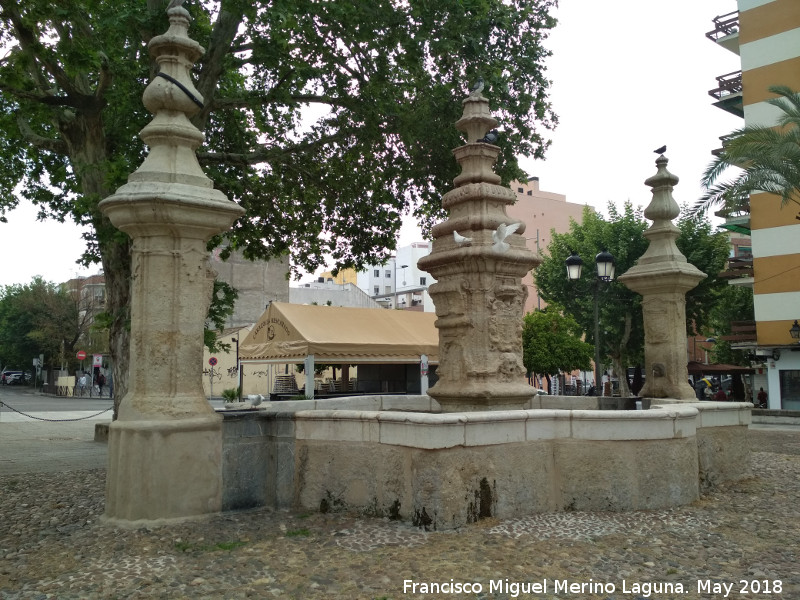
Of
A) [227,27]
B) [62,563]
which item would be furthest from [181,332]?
[227,27]

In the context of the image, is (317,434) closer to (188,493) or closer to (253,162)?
(188,493)

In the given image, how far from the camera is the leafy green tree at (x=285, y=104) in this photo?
10016mm

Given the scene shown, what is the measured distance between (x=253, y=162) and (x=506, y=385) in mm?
7687

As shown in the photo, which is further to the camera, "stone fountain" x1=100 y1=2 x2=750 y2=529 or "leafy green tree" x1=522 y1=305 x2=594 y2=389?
"leafy green tree" x1=522 y1=305 x2=594 y2=389

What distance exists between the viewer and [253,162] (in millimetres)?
12922

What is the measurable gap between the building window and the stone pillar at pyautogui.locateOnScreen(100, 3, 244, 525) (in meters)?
24.5

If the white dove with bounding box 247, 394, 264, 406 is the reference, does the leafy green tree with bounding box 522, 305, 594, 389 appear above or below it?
above

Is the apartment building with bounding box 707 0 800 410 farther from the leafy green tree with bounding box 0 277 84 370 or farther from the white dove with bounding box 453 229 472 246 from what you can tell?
the leafy green tree with bounding box 0 277 84 370

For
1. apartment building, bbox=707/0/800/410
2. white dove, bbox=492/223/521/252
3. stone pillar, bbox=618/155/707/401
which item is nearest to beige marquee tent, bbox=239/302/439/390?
stone pillar, bbox=618/155/707/401

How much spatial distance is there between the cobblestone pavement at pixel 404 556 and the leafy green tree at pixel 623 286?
20311mm

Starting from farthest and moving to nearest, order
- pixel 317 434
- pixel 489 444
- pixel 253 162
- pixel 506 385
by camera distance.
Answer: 1. pixel 253 162
2. pixel 506 385
3. pixel 317 434
4. pixel 489 444

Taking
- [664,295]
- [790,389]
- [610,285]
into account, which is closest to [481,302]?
[664,295]

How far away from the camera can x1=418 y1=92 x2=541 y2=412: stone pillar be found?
746 centimetres

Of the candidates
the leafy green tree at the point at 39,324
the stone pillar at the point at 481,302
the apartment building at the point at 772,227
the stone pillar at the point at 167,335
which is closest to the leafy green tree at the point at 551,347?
the apartment building at the point at 772,227
